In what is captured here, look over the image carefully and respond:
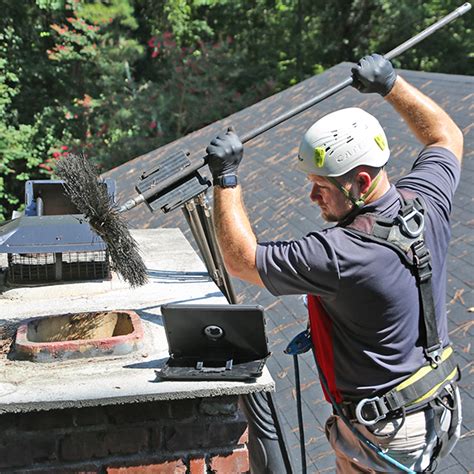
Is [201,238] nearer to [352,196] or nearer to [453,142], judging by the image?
[453,142]

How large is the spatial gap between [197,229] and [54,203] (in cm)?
100

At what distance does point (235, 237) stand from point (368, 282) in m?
0.49

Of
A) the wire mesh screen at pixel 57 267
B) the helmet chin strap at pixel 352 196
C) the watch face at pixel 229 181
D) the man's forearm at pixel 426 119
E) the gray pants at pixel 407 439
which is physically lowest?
the gray pants at pixel 407 439

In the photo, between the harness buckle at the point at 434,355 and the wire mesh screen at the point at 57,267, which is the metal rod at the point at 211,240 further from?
the harness buckle at the point at 434,355

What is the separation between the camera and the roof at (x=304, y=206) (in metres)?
3.85

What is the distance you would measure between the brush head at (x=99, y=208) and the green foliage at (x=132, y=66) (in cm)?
1127

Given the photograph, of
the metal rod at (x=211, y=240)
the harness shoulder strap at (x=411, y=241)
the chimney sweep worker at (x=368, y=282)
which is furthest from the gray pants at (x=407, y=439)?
the metal rod at (x=211, y=240)

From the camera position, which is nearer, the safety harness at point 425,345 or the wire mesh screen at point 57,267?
the safety harness at point 425,345

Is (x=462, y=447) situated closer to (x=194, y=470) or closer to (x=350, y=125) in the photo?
(x=194, y=470)

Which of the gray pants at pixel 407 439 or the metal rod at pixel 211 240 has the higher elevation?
the metal rod at pixel 211 240

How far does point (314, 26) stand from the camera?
19.3m

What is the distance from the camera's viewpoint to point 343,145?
2502 mm

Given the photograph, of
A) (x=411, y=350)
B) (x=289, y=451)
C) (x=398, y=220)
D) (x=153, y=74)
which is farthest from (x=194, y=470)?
(x=153, y=74)

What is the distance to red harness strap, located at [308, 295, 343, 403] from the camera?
264 cm
